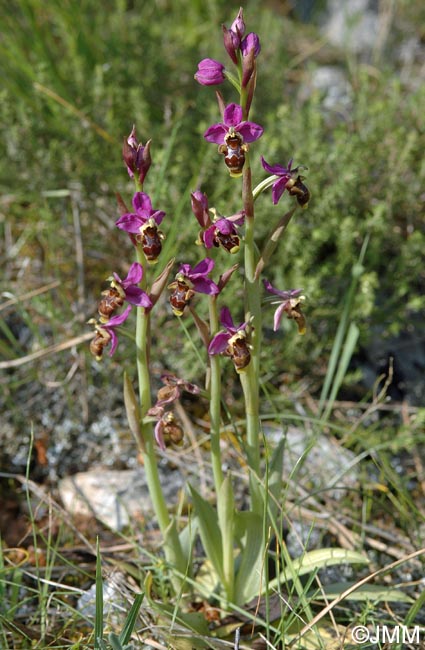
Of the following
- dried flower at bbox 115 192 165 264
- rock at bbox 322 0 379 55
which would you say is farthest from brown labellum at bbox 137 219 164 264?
rock at bbox 322 0 379 55

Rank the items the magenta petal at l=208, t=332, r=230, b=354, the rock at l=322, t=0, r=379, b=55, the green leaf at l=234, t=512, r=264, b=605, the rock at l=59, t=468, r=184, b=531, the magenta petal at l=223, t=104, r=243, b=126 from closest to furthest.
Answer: the magenta petal at l=223, t=104, r=243, b=126, the magenta petal at l=208, t=332, r=230, b=354, the green leaf at l=234, t=512, r=264, b=605, the rock at l=59, t=468, r=184, b=531, the rock at l=322, t=0, r=379, b=55

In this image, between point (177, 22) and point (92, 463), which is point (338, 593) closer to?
point (92, 463)

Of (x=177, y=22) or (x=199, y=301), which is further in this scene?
(x=177, y=22)

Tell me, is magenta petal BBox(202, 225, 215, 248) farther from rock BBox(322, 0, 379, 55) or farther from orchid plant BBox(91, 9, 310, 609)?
rock BBox(322, 0, 379, 55)

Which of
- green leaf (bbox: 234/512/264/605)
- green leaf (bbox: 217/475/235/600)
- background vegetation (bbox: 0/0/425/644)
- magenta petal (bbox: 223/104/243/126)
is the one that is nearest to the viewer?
magenta petal (bbox: 223/104/243/126)

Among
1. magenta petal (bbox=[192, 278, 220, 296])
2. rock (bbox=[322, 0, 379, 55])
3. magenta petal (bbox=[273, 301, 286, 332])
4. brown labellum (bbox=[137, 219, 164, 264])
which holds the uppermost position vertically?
rock (bbox=[322, 0, 379, 55])

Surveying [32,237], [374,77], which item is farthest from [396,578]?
[374,77]

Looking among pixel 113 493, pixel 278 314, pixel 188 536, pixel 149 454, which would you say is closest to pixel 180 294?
pixel 278 314
